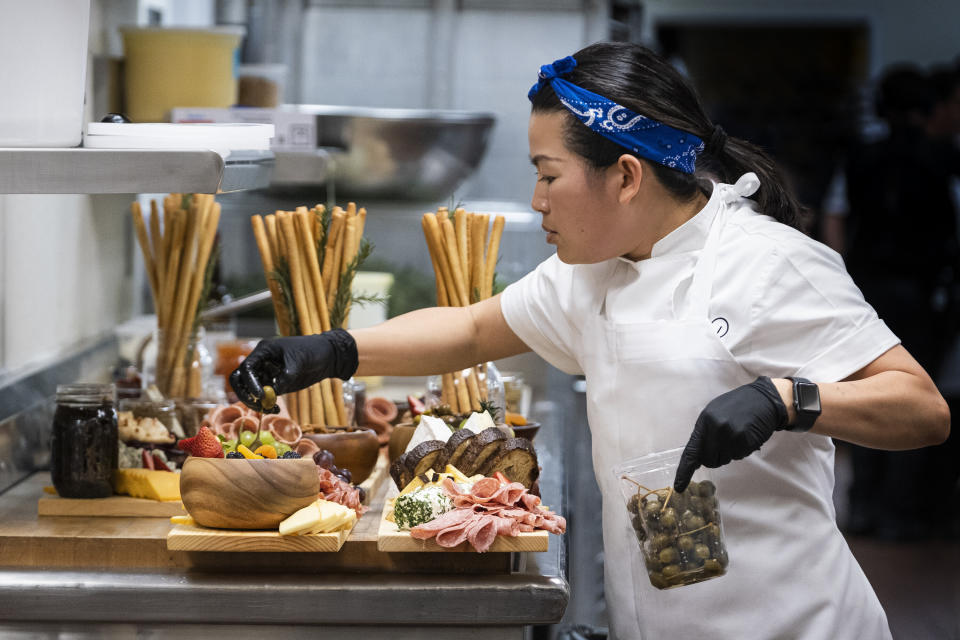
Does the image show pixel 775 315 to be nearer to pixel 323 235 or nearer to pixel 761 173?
pixel 761 173

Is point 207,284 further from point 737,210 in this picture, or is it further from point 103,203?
point 737,210

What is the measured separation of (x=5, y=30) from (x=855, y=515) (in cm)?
441

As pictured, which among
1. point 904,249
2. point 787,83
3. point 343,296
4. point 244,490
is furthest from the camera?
point 787,83

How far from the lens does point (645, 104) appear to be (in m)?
1.75

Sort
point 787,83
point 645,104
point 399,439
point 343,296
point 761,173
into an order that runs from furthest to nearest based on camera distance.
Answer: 1. point 787,83
2. point 343,296
3. point 399,439
4. point 761,173
5. point 645,104

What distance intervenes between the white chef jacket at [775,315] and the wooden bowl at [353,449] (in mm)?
428

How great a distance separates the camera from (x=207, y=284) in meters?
2.51

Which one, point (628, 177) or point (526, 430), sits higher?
point (628, 177)

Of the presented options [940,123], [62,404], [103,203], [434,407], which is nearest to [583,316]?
[434,407]

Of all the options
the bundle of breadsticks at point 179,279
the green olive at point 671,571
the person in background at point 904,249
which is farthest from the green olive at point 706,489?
the person in background at point 904,249

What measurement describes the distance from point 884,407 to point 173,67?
175 centimetres

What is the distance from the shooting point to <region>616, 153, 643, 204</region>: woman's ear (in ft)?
5.82

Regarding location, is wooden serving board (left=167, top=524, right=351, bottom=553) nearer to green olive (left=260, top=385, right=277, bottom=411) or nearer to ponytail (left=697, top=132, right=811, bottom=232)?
green olive (left=260, top=385, right=277, bottom=411)

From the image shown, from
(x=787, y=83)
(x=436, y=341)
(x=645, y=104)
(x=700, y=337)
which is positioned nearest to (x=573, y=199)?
(x=645, y=104)
